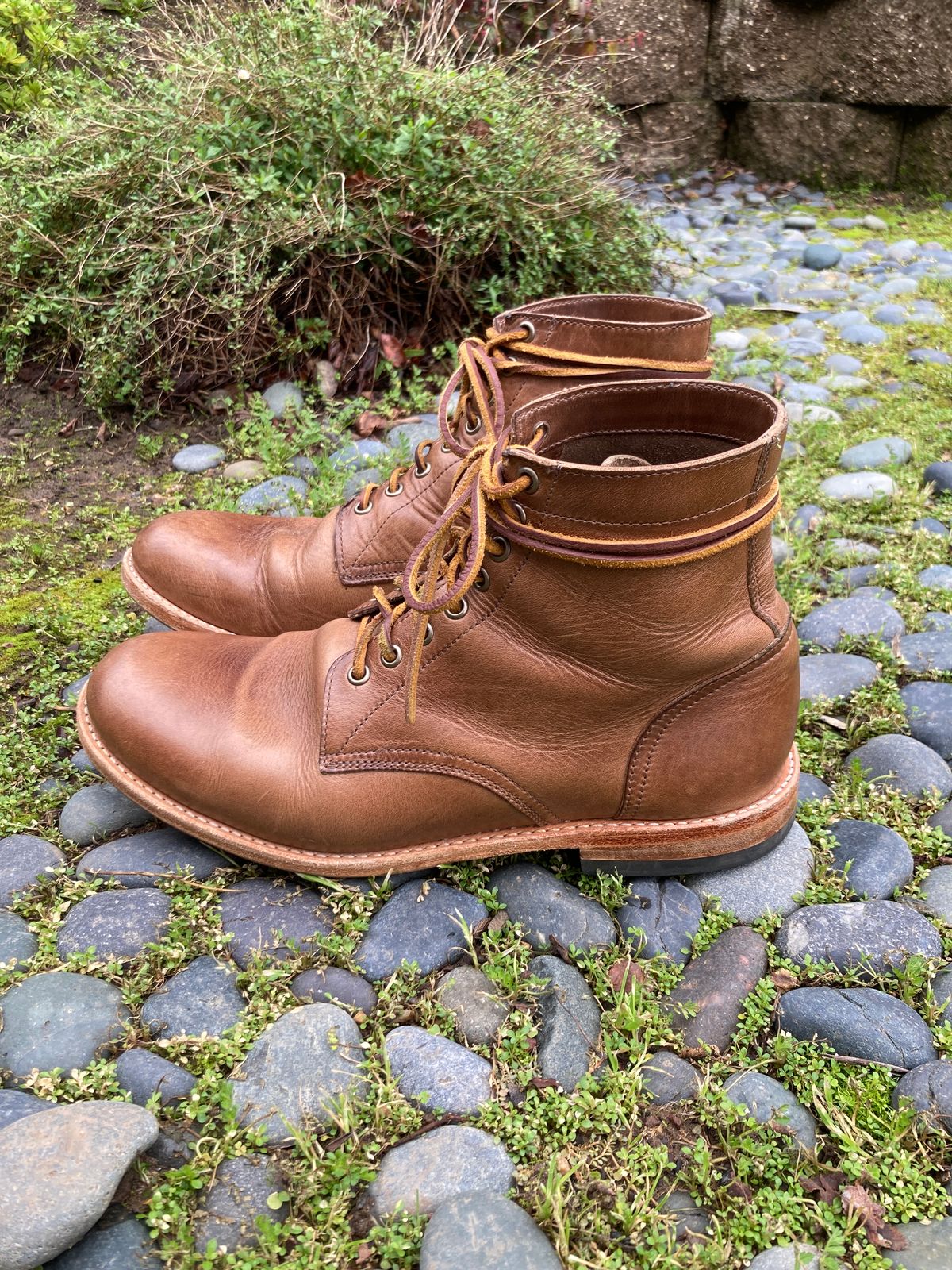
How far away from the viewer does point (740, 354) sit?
4270 millimetres

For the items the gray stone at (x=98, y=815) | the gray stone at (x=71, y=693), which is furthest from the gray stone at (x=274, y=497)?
the gray stone at (x=98, y=815)

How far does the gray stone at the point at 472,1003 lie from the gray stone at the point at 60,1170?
0.47 meters

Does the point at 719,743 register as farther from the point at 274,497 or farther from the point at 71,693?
the point at 274,497

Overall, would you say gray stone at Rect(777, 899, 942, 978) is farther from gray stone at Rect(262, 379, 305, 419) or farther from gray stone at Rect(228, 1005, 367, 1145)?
gray stone at Rect(262, 379, 305, 419)

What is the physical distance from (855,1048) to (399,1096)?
69 centimetres

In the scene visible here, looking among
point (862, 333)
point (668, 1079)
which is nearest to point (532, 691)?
Answer: point (668, 1079)

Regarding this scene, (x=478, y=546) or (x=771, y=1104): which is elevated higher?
(x=478, y=546)

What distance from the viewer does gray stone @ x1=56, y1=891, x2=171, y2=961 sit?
1.61 m

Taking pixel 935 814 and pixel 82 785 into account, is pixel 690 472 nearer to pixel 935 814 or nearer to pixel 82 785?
pixel 935 814

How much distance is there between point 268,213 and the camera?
11.8 ft

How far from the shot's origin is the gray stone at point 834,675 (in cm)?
223

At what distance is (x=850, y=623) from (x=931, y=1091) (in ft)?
4.24

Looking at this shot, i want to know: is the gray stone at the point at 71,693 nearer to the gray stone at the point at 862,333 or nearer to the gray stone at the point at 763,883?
the gray stone at the point at 763,883

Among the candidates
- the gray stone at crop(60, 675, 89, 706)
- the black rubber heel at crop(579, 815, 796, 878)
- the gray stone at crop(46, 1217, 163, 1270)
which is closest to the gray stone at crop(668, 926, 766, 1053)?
the black rubber heel at crop(579, 815, 796, 878)
